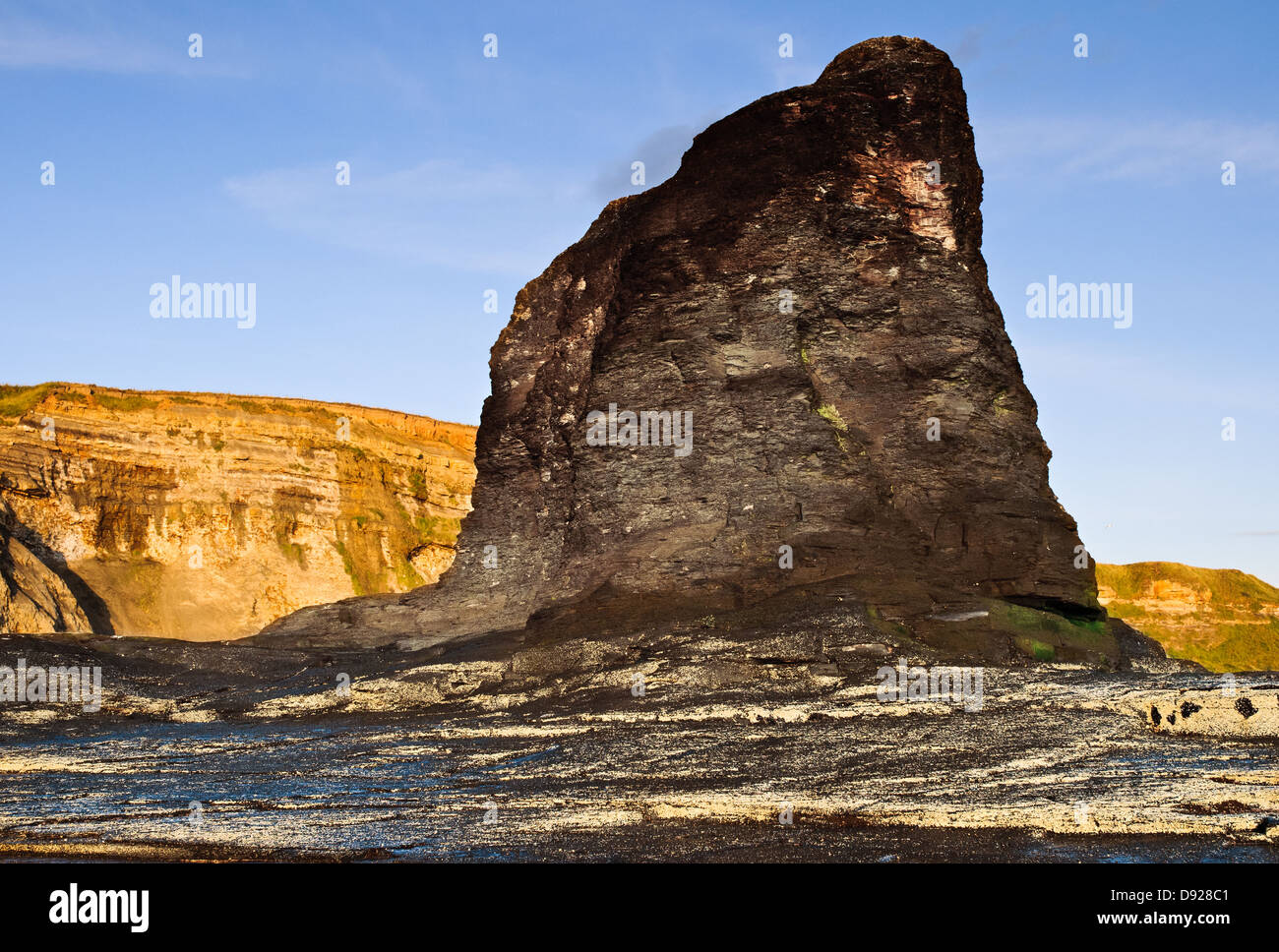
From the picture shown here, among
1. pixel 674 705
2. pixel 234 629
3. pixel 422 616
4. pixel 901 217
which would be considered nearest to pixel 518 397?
pixel 422 616

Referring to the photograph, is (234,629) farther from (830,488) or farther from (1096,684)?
(1096,684)

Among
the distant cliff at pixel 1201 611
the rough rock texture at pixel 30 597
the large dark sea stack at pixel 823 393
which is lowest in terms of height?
the distant cliff at pixel 1201 611

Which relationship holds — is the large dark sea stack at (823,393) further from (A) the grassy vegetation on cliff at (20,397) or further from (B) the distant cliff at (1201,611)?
(B) the distant cliff at (1201,611)

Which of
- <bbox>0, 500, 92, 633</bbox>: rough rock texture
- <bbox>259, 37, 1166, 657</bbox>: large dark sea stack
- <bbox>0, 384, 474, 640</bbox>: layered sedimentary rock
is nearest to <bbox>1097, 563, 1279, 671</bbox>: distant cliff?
<bbox>0, 384, 474, 640</bbox>: layered sedimentary rock

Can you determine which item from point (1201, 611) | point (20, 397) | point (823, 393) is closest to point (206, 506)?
point (20, 397)

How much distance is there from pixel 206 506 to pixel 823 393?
28312mm

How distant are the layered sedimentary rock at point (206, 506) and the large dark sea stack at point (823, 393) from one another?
23.8 m

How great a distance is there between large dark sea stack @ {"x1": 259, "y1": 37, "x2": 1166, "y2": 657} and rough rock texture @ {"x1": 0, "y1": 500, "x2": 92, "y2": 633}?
15.9 metres

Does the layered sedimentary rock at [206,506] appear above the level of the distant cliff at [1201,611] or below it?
above

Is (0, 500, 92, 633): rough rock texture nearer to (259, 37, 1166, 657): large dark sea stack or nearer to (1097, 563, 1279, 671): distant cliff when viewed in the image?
(259, 37, 1166, 657): large dark sea stack

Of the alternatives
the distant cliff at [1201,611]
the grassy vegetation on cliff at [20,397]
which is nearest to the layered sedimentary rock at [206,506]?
the grassy vegetation on cliff at [20,397]

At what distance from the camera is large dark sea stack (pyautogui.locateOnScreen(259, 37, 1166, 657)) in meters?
18.1

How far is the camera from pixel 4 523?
120 ft

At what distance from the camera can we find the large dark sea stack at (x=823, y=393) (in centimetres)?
1812
